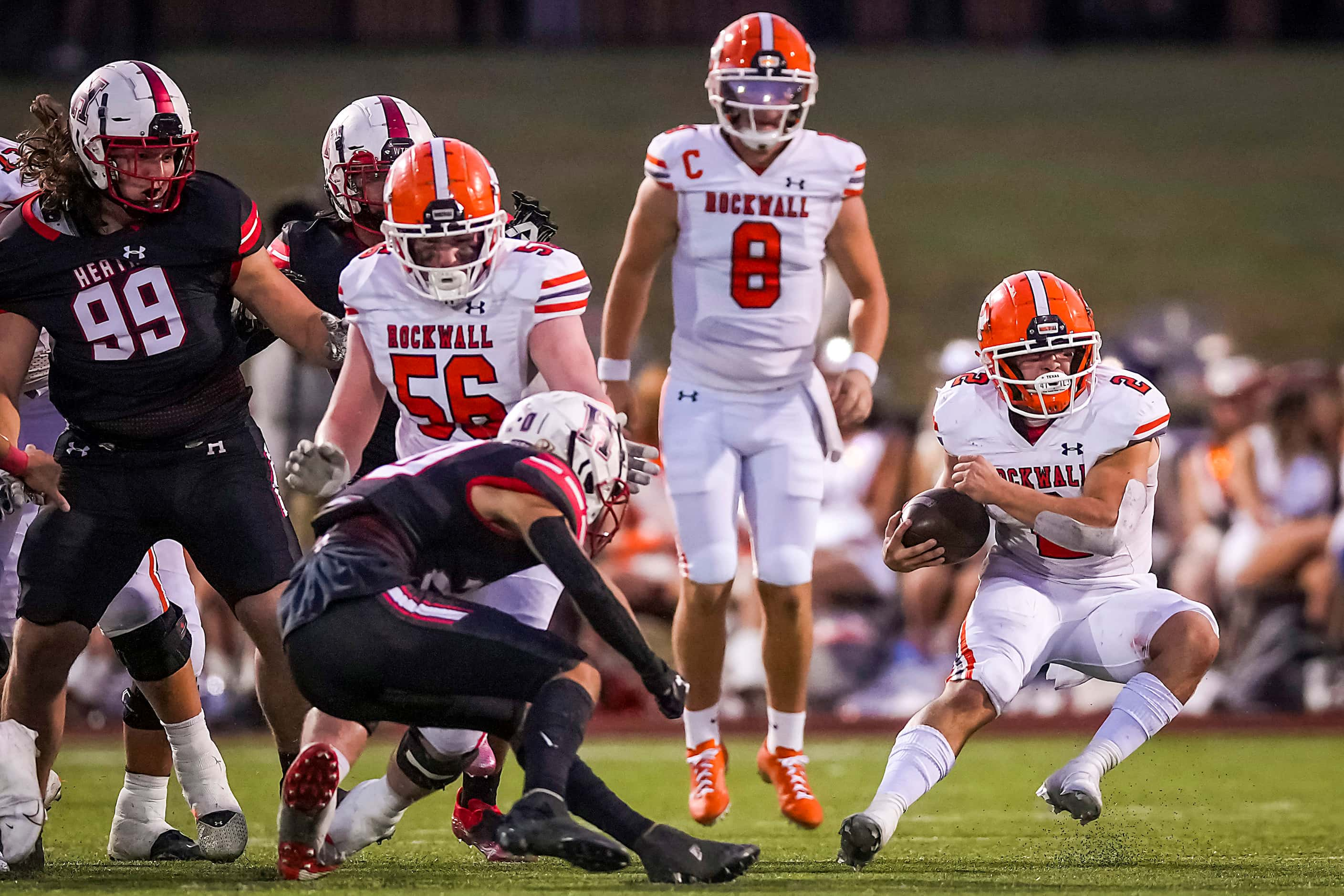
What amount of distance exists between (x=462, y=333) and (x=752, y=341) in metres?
1.04

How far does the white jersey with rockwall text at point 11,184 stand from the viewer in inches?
202

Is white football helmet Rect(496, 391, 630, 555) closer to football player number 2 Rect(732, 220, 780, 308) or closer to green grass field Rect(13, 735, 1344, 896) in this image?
green grass field Rect(13, 735, 1344, 896)

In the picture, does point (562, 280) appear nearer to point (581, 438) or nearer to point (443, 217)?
point (443, 217)

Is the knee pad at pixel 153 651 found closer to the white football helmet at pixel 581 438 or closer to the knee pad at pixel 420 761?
the knee pad at pixel 420 761

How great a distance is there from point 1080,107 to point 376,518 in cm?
1601

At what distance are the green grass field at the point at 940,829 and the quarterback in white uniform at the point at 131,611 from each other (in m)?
0.20

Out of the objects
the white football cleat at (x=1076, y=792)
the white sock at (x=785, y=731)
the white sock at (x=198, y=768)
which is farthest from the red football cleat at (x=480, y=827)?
the white football cleat at (x=1076, y=792)

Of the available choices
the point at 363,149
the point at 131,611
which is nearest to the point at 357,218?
the point at 363,149

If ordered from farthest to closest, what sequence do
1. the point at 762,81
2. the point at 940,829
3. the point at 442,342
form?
1. the point at 940,829
2. the point at 762,81
3. the point at 442,342

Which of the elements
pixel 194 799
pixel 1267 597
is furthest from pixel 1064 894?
pixel 1267 597

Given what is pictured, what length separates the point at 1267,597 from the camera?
870 centimetres

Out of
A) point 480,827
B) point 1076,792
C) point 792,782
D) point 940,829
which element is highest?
point 1076,792

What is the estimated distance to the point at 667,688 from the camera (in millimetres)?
3725

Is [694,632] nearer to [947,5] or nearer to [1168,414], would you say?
[1168,414]
